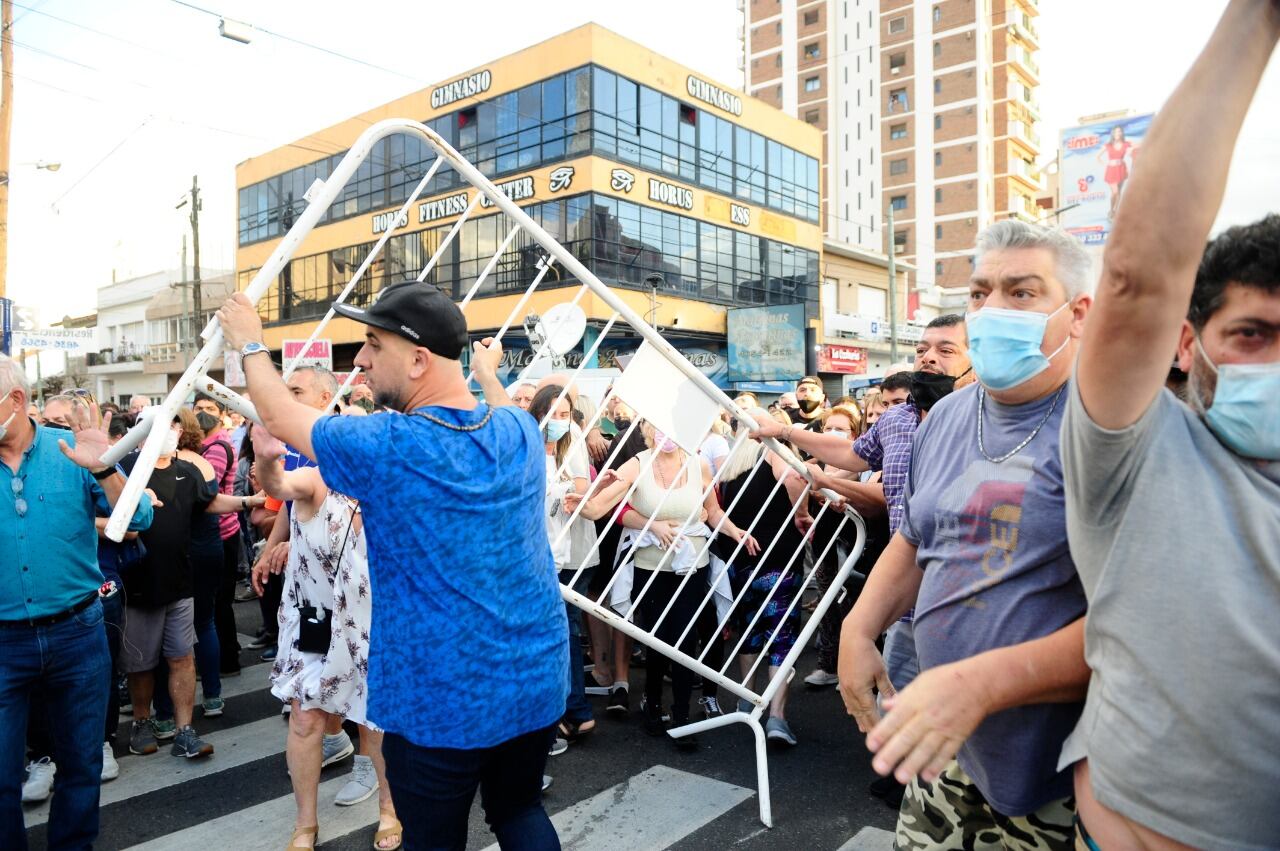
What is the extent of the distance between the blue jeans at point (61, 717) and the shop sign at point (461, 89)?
27.4 metres

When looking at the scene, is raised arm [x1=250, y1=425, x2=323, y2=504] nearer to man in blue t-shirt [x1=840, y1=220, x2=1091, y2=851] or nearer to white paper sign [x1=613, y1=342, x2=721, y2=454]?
white paper sign [x1=613, y1=342, x2=721, y2=454]

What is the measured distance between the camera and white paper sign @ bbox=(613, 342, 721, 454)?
11.1 feet

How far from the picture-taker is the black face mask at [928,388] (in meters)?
3.23

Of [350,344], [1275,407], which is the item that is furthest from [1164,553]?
[350,344]

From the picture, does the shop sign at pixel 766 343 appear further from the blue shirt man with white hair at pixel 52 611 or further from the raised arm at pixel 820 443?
the blue shirt man with white hair at pixel 52 611

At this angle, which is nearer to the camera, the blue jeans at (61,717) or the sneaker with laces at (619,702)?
the blue jeans at (61,717)

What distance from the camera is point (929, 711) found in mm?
1411

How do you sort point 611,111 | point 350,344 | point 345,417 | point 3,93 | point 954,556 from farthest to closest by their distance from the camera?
point 350,344 → point 611,111 → point 3,93 → point 345,417 → point 954,556

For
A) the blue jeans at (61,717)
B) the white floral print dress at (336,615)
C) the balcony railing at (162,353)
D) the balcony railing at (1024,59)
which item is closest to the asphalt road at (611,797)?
the blue jeans at (61,717)

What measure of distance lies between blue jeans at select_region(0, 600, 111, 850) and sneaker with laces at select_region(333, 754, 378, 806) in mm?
1058

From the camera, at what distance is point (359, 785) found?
3957 millimetres

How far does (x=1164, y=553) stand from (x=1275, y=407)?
26 centimetres

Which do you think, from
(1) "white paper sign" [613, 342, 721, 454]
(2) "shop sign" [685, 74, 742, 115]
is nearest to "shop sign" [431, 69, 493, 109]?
(2) "shop sign" [685, 74, 742, 115]

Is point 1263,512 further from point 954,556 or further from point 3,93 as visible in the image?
point 3,93
